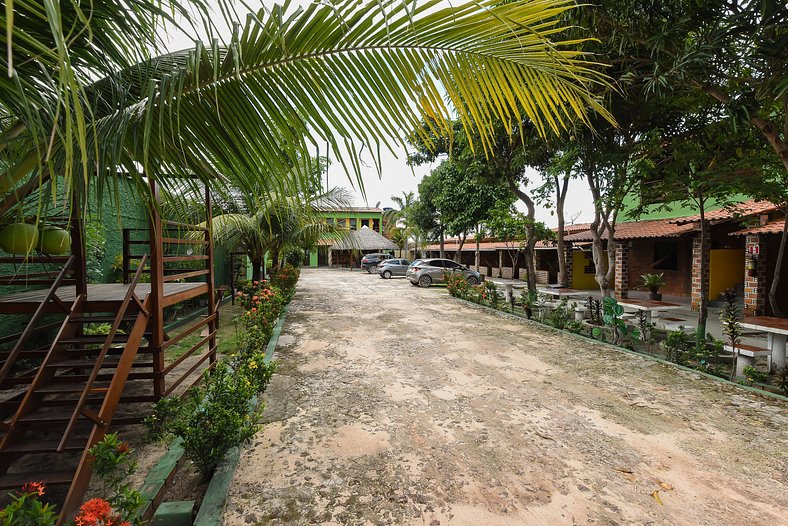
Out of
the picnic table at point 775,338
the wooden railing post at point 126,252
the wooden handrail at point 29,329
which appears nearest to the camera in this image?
the wooden handrail at point 29,329

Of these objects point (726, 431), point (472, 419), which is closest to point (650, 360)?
point (726, 431)

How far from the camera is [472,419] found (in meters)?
3.55

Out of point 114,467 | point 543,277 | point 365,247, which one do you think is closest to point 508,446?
point 114,467

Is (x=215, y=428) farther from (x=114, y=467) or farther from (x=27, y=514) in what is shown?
(x=27, y=514)

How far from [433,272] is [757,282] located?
10.7 m

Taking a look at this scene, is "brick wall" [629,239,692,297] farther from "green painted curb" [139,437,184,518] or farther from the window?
"green painted curb" [139,437,184,518]

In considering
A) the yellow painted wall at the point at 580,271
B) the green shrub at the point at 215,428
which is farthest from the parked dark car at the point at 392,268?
the green shrub at the point at 215,428

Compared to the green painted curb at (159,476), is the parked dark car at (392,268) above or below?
above

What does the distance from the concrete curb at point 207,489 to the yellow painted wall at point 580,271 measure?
16618 mm

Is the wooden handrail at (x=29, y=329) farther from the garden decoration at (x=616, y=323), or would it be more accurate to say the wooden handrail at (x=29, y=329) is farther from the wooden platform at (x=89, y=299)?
the garden decoration at (x=616, y=323)

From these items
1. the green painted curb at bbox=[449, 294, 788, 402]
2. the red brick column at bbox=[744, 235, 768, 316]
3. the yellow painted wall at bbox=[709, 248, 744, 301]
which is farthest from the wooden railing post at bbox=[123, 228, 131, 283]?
the yellow painted wall at bbox=[709, 248, 744, 301]

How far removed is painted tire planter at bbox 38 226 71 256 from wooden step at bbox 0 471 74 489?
1321 millimetres

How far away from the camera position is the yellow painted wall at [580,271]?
54.1 feet

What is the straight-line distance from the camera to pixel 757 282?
885 cm
